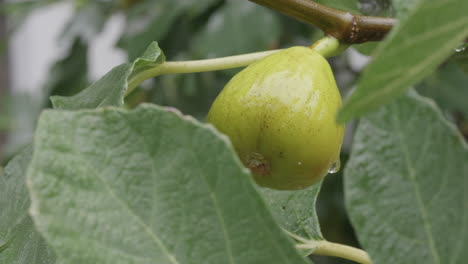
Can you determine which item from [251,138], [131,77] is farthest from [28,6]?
[251,138]

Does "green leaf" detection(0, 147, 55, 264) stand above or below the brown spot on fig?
below

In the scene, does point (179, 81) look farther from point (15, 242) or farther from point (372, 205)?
point (372, 205)

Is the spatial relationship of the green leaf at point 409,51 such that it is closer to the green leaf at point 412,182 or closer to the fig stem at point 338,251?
the green leaf at point 412,182

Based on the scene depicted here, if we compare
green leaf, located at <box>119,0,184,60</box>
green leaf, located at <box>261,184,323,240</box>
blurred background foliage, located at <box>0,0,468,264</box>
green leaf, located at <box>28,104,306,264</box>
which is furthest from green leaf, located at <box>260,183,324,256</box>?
green leaf, located at <box>119,0,184,60</box>

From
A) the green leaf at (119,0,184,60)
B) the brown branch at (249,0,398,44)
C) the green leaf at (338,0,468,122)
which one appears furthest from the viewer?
the green leaf at (119,0,184,60)

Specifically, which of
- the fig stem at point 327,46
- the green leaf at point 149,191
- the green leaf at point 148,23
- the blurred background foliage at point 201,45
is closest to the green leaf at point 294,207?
the fig stem at point 327,46

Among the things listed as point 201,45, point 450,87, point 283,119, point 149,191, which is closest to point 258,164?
point 283,119

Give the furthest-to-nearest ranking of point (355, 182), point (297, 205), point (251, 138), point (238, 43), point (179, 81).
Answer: point (179, 81) → point (238, 43) → point (297, 205) → point (251, 138) → point (355, 182)

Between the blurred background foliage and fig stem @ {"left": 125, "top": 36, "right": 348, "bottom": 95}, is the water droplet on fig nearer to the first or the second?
fig stem @ {"left": 125, "top": 36, "right": 348, "bottom": 95}
